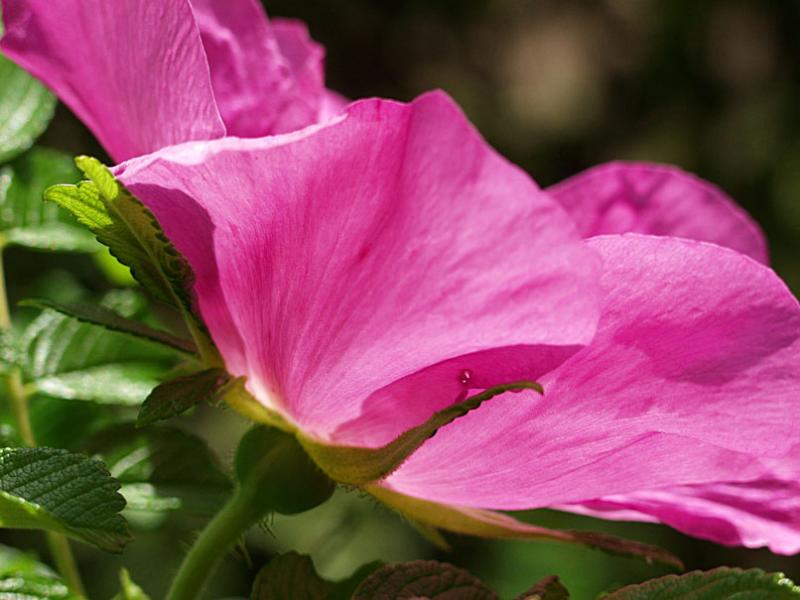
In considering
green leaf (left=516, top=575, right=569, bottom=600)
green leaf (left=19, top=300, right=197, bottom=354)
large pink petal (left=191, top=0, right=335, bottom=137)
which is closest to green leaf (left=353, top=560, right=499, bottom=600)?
green leaf (left=516, top=575, right=569, bottom=600)

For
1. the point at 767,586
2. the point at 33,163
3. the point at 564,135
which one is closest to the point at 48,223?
the point at 33,163

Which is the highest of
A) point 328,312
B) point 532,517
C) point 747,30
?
point 328,312

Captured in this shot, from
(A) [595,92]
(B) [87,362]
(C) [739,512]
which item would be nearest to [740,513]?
(C) [739,512]

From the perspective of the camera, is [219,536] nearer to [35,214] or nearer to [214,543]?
[214,543]

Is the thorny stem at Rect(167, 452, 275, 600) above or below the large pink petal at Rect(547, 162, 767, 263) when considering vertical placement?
below

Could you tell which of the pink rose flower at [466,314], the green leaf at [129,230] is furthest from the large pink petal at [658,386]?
the green leaf at [129,230]

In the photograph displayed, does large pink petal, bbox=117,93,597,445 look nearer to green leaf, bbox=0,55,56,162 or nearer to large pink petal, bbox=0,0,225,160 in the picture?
large pink petal, bbox=0,0,225,160

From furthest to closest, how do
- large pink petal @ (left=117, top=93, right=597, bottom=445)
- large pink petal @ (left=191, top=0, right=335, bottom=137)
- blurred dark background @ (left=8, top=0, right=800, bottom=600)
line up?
blurred dark background @ (left=8, top=0, right=800, bottom=600) → large pink petal @ (left=191, top=0, right=335, bottom=137) → large pink petal @ (left=117, top=93, right=597, bottom=445)

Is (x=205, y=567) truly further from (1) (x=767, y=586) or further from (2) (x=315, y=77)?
(2) (x=315, y=77)
